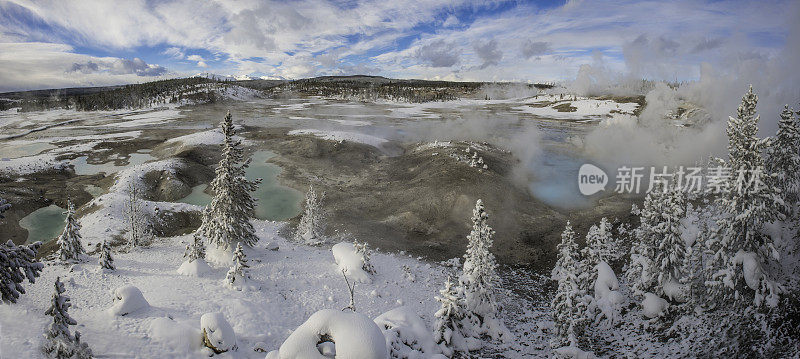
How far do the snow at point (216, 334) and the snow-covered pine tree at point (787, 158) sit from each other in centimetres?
2418

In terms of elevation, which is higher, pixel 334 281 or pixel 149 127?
pixel 149 127

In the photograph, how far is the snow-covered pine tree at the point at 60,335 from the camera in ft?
34.9

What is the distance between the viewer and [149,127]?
316ft

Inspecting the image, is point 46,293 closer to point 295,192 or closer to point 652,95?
point 295,192

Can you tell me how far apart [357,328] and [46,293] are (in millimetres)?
17569

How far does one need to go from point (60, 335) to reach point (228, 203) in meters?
14.3

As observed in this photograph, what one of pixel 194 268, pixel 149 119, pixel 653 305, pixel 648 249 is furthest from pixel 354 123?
pixel 653 305

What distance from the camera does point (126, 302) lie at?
15.4m

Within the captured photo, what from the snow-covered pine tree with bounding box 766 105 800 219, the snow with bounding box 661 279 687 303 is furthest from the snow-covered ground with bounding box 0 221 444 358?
the snow-covered pine tree with bounding box 766 105 800 219

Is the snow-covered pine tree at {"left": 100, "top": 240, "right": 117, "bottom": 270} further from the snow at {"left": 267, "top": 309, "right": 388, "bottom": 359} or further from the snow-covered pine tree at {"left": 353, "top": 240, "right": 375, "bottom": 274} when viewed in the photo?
the snow at {"left": 267, "top": 309, "right": 388, "bottom": 359}

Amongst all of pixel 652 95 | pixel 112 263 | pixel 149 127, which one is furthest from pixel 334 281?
pixel 149 127

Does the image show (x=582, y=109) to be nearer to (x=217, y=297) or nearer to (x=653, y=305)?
(x=653, y=305)

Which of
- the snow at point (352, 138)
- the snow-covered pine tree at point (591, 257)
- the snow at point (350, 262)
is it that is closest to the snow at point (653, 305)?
the snow-covered pine tree at point (591, 257)

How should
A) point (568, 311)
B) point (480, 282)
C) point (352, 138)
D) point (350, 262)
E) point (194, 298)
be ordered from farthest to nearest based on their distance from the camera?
point (352, 138)
point (350, 262)
point (480, 282)
point (194, 298)
point (568, 311)
